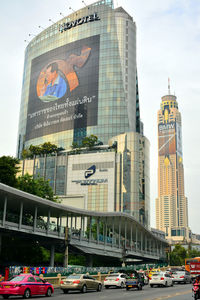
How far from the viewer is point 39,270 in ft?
116

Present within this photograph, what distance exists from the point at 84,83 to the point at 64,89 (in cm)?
Answer: 948

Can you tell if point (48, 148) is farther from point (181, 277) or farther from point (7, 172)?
point (181, 277)

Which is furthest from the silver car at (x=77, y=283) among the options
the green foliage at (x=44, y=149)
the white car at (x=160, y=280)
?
the green foliage at (x=44, y=149)

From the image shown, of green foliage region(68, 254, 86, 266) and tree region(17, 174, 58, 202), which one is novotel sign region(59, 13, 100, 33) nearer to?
tree region(17, 174, 58, 202)

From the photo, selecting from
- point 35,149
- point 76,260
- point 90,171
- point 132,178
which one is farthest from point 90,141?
point 76,260

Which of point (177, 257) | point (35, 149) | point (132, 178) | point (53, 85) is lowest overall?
point (177, 257)

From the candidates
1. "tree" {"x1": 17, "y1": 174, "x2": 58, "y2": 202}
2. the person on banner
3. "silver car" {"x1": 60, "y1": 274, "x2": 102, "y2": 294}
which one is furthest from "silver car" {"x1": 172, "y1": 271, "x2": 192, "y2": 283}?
the person on banner

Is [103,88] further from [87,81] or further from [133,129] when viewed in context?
[133,129]

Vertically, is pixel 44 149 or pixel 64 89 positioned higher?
pixel 64 89

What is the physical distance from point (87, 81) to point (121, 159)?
37373 millimetres

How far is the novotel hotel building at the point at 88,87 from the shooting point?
135 m

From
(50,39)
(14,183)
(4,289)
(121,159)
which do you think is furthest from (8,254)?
(50,39)

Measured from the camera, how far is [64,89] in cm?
14850

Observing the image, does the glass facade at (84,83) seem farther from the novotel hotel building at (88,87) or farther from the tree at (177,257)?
the tree at (177,257)
